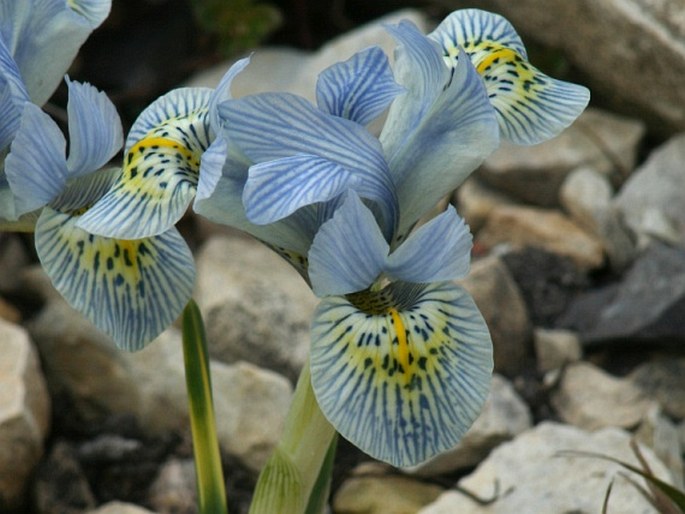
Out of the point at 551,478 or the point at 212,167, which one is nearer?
the point at 212,167

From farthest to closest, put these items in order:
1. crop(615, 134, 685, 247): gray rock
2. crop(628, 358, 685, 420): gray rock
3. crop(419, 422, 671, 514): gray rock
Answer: crop(615, 134, 685, 247): gray rock → crop(628, 358, 685, 420): gray rock → crop(419, 422, 671, 514): gray rock

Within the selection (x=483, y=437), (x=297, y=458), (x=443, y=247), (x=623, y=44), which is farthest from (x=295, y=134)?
(x=623, y=44)

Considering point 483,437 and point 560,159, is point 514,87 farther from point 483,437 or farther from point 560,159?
point 560,159

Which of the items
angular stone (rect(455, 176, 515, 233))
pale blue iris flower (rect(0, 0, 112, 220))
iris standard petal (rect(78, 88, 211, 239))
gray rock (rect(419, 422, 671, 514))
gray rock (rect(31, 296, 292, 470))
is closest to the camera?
iris standard petal (rect(78, 88, 211, 239))

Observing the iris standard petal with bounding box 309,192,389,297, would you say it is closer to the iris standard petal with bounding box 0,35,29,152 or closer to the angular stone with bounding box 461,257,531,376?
the iris standard petal with bounding box 0,35,29,152

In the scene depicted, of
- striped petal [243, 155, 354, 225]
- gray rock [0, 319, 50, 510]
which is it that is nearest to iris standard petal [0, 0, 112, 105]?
striped petal [243, 155, 354, 225]
